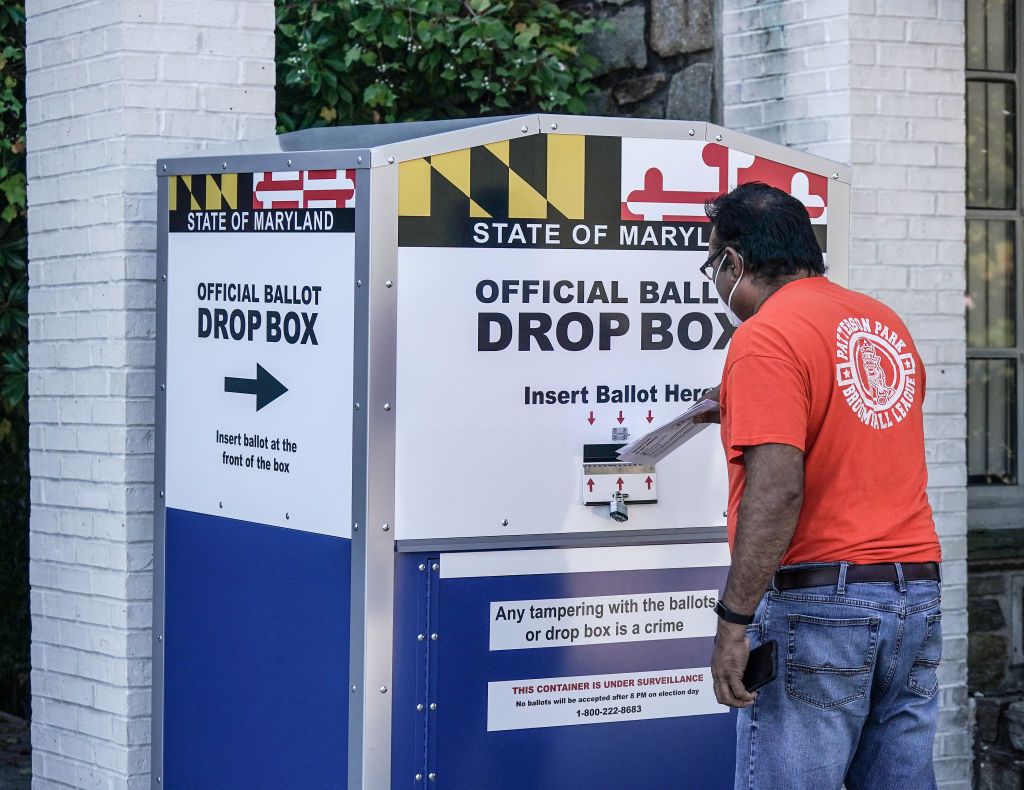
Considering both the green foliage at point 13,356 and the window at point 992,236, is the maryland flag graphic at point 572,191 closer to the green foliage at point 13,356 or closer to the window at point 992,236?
the window at point 992,236

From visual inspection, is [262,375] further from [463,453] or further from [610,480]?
[610,480]

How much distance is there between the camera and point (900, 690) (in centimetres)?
329

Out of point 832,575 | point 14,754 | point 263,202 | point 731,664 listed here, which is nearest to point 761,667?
point 731,664

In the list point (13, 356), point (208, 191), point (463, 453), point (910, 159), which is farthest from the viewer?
point (13, 356)

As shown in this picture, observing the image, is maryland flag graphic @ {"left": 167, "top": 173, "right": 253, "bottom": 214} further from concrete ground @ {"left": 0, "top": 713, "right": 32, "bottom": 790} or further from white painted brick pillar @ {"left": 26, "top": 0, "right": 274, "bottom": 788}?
concrete ground @ {"left": 0, "top": 713, "right": 32, "bottom": 790}

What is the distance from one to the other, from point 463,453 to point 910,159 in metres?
2.06

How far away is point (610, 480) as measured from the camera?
3.88m

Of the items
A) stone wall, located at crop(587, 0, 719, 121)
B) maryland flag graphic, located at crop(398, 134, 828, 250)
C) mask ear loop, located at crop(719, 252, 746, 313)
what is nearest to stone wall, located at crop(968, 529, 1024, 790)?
stone wall, located at crop(587, 0, 719, 121)

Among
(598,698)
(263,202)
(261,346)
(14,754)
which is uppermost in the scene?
(263,202)

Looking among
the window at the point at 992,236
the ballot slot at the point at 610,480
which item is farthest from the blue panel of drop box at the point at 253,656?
the window at the point at 992,236

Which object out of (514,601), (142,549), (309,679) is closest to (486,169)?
(514,601)

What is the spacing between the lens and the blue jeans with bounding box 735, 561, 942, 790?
318 cm

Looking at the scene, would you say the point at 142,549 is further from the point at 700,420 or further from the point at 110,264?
the point at 700,420

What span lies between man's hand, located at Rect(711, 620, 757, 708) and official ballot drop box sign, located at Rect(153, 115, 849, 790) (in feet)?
2.31
